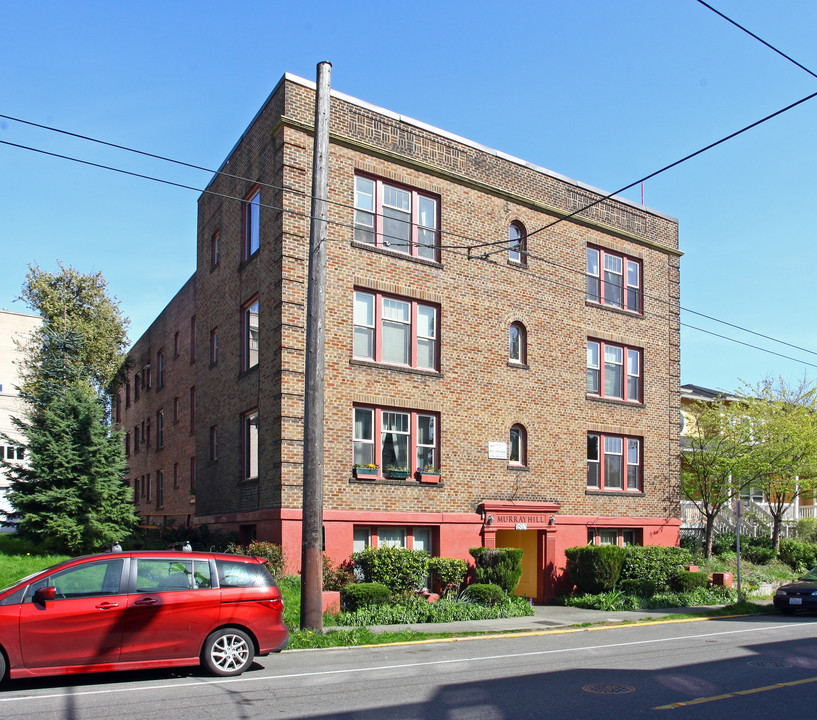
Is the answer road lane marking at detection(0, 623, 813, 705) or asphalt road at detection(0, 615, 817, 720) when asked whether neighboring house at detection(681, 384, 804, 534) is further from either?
asphalt road at detection(0, 615, 817, 720)

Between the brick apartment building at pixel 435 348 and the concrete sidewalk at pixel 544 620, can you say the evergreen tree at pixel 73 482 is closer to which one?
the brick apartment building at pixel 435 348

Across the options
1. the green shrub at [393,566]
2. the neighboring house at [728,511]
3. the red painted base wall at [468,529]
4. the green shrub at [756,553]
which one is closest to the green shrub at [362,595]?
the green shrub at [393,566]

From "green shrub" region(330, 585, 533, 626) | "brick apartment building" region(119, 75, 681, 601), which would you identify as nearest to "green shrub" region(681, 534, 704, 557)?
"brick apartment building" region(119, 75, 681, 601)

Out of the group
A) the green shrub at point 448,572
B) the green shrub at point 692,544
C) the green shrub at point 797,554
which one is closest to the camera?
the green shrub at point 448,572

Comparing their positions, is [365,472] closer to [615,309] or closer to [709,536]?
[615,309]

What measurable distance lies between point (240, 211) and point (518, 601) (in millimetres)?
12566

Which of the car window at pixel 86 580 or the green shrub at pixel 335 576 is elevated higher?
the car window at pixel 86 580

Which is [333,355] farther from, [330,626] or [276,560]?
[330,626]

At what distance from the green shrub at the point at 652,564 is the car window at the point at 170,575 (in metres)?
14.5

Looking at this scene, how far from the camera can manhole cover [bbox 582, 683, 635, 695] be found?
9.87 m

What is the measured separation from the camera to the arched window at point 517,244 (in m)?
23.5

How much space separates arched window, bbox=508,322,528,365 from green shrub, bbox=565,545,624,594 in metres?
5.36

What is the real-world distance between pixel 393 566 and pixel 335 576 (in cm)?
136

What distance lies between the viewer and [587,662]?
12.4 metres
